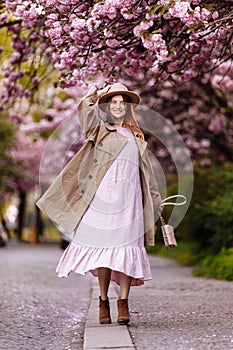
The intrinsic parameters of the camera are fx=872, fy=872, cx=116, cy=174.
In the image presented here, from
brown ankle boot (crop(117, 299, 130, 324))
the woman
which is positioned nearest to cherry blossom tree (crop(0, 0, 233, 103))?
the woman

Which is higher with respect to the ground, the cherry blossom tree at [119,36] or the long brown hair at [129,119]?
the cherry blossom tree at [119,36]

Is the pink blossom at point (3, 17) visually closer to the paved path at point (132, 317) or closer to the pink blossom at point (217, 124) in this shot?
the paved path at point (132, 317)

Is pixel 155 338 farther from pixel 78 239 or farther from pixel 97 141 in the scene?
pixel 97 141

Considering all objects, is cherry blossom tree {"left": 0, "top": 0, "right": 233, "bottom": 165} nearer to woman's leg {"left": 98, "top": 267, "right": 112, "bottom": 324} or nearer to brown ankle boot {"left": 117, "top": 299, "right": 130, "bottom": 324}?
woman's leg {"left": 98, "top": 267, "right": 112, "bottom": 324}

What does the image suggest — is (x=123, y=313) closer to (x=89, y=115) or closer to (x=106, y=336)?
(x=106, y=336)

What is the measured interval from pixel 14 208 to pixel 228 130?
186ft

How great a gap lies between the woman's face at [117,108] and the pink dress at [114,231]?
344 mm

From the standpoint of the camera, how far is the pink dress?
681cm

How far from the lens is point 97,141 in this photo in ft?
23.4

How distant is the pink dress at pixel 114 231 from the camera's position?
681cm

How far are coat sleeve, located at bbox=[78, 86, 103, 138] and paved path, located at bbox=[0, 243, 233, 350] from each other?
1.59 meters

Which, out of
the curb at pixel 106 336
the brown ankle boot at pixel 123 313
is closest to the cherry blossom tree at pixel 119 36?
the brown ankle boot at pixel 123 313

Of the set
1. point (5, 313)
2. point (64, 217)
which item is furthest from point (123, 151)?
point (5, 313)

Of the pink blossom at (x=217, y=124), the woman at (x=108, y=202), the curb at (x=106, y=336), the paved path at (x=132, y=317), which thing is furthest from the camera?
the pink blossom at (x=217, y=124)
